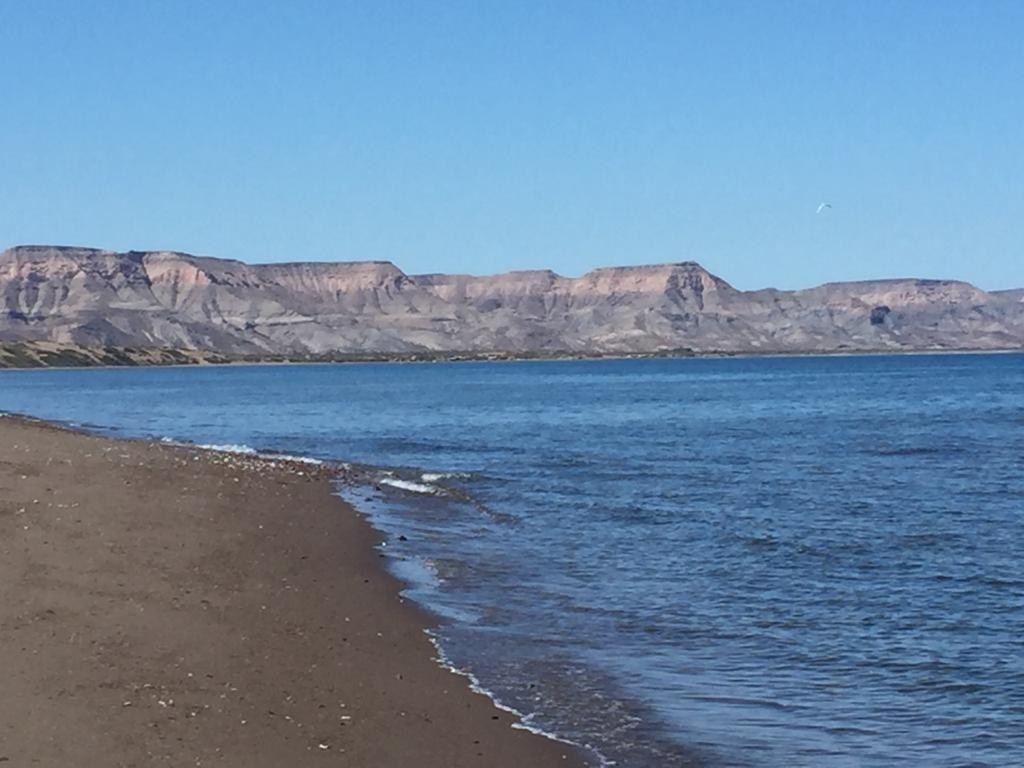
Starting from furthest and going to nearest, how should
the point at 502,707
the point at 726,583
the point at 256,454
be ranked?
the point at 256,454 < the point at 726,583 < the point at 502,707

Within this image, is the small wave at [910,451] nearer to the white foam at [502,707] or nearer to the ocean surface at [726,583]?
the ocean surface at [726,583]

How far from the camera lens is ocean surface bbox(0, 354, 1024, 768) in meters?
12.5

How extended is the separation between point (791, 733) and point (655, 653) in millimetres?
3267

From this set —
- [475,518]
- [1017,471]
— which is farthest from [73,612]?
[1017,471]

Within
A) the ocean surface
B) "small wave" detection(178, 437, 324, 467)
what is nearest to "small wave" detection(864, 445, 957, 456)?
the ocean surface

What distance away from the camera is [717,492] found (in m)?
33.1

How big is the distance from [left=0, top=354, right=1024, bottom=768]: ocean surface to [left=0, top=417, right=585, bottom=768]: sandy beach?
2.85ft

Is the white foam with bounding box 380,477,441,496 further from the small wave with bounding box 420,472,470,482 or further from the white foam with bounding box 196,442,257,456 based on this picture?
the white foam with bounding box 196,442,257,456

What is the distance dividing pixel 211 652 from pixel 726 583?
9.21 metres

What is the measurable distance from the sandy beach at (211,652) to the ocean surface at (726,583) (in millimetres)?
869

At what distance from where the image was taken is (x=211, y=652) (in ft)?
42.2

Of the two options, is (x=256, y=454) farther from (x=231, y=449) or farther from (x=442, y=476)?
(x=442, y=476)

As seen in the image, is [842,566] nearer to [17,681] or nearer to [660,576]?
[660,576]

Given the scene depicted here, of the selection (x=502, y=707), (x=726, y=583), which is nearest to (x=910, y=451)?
(x=726, y=583)
